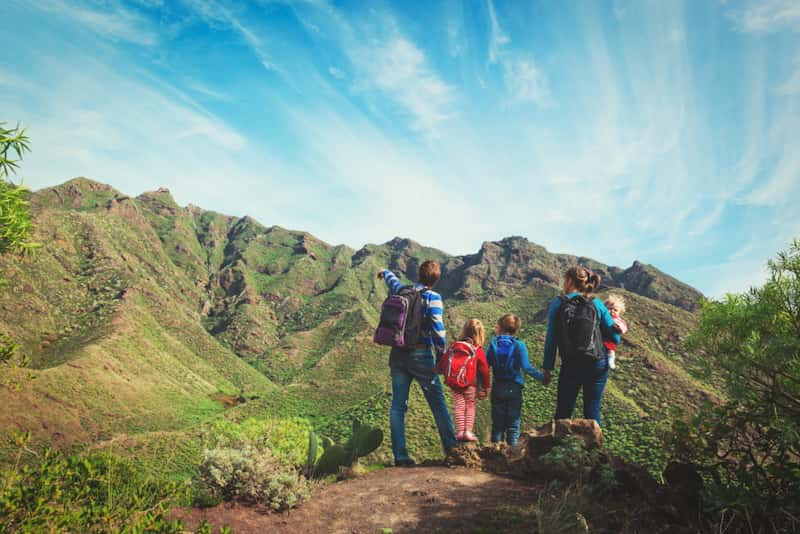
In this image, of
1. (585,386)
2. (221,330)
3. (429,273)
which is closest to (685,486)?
(585,386)

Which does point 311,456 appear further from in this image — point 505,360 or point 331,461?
point 505,360

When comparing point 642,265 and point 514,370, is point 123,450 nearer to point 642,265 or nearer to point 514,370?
point 514,370

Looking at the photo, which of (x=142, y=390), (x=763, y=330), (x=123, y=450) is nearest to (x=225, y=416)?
(x=123, y=450)

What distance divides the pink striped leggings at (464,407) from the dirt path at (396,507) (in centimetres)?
72

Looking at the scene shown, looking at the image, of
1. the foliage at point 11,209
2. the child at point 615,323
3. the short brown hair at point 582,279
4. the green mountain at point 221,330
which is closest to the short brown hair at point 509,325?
the short brown hair at point 582,279

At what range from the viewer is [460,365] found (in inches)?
229

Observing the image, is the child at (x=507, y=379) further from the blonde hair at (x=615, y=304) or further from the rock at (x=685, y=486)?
the rock at (x=685, y=486)

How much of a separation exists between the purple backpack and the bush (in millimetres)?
1995

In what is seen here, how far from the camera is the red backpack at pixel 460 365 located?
5766mm

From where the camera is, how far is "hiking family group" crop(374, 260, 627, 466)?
5.29 metres

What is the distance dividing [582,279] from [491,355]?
1721 mm

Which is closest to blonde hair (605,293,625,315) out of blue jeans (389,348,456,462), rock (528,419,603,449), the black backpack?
the black backpack

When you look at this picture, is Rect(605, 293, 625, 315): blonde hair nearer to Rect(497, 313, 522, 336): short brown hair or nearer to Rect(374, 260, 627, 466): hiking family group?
Rect(374, 260, 627, 466): hiking family group

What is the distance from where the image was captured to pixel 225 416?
76.1 feet
